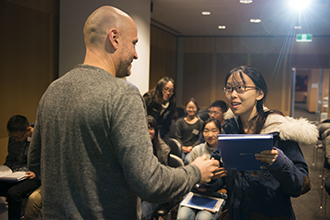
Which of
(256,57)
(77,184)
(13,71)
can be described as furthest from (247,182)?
(256,57)

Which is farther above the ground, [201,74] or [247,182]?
[201,74]

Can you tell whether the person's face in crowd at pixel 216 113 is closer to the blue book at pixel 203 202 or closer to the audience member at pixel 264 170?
the blue book at pixel 203 202

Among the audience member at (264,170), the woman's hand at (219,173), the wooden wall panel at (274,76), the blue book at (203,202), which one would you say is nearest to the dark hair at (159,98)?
the blue book at (203,202)

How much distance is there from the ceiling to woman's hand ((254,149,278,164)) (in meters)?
5.55

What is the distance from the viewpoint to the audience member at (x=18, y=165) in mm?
3264

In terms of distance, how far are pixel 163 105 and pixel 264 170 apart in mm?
3194

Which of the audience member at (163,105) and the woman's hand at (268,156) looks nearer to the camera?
the woman's hand at (268,156)

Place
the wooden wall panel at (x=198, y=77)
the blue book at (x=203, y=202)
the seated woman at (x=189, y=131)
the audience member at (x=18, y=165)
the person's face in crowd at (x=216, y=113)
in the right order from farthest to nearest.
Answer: the wooden wall panel at (x=198, y=77) < the seated woman at (x=189, y=131) < the person's face in crowd at (x=216, y=113) < the audience member at (x=18, y=165) < the blue book at (x=203, y=202)

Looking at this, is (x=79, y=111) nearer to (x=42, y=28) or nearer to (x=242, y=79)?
(x=242, y=79)

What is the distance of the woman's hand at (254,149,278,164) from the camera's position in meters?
1.44

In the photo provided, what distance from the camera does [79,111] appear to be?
1036 millimetres

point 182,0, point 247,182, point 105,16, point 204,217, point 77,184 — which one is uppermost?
point 182,0

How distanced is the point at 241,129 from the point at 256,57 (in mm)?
10130

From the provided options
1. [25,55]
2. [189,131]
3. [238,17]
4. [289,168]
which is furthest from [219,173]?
[238,17]
